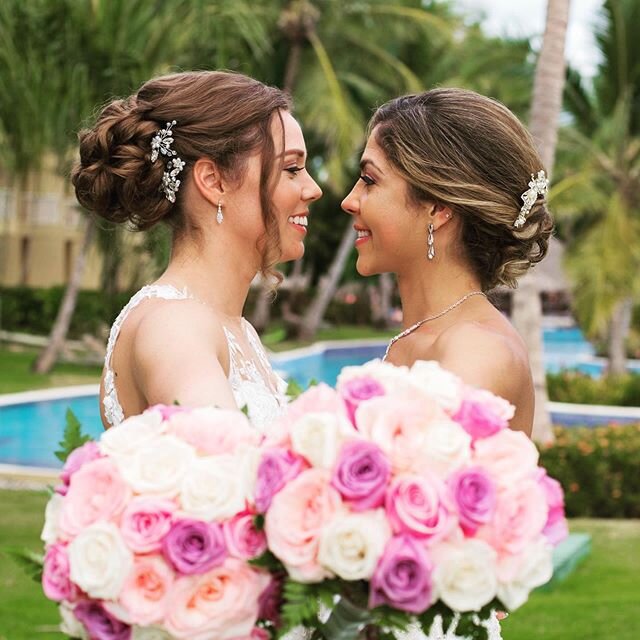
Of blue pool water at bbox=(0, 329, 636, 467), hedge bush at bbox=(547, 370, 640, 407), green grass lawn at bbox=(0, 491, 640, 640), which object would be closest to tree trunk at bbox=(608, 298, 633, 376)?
hedge bush at bbox=(547, 370, 640, 407)

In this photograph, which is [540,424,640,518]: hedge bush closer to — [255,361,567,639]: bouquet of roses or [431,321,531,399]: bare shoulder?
[431,321,531,399]: bare shoulder

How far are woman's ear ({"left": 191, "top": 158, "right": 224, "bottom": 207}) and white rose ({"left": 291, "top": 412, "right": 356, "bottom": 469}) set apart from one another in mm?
1110

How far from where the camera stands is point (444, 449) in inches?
69.5

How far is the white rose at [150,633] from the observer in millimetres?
1812

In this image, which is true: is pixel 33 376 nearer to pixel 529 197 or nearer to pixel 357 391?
pixel 529 197

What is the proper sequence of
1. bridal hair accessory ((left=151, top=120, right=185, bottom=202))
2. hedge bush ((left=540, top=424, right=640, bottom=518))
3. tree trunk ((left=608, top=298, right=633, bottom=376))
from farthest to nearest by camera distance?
tree trunk ((left=608, top=298, right=633, bottom=376))
hedge bush ((left=540, top=424, right=640, bottom=518))
bridal hair accessory ((left=151, top=120, right=185, bottom=202))

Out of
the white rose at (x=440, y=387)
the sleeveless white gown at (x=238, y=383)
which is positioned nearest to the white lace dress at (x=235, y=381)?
the sleeveless white gown at (x=238, y=383)

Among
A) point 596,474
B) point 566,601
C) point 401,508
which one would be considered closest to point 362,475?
point 401,508

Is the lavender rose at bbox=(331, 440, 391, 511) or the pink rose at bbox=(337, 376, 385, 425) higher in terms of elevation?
the pink rose at bbox=(337, 376, 385, 425)

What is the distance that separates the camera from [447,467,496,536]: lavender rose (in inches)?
68.5

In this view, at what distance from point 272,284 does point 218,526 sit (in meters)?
1.58

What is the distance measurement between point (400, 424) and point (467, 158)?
1.11m

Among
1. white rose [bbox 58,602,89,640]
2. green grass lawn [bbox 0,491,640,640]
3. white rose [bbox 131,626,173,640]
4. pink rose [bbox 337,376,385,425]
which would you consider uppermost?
pink rose [bbox 337,376,385,425]

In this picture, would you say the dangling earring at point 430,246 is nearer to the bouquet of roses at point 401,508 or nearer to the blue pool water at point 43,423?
the bouquet of roses at point 401,508
